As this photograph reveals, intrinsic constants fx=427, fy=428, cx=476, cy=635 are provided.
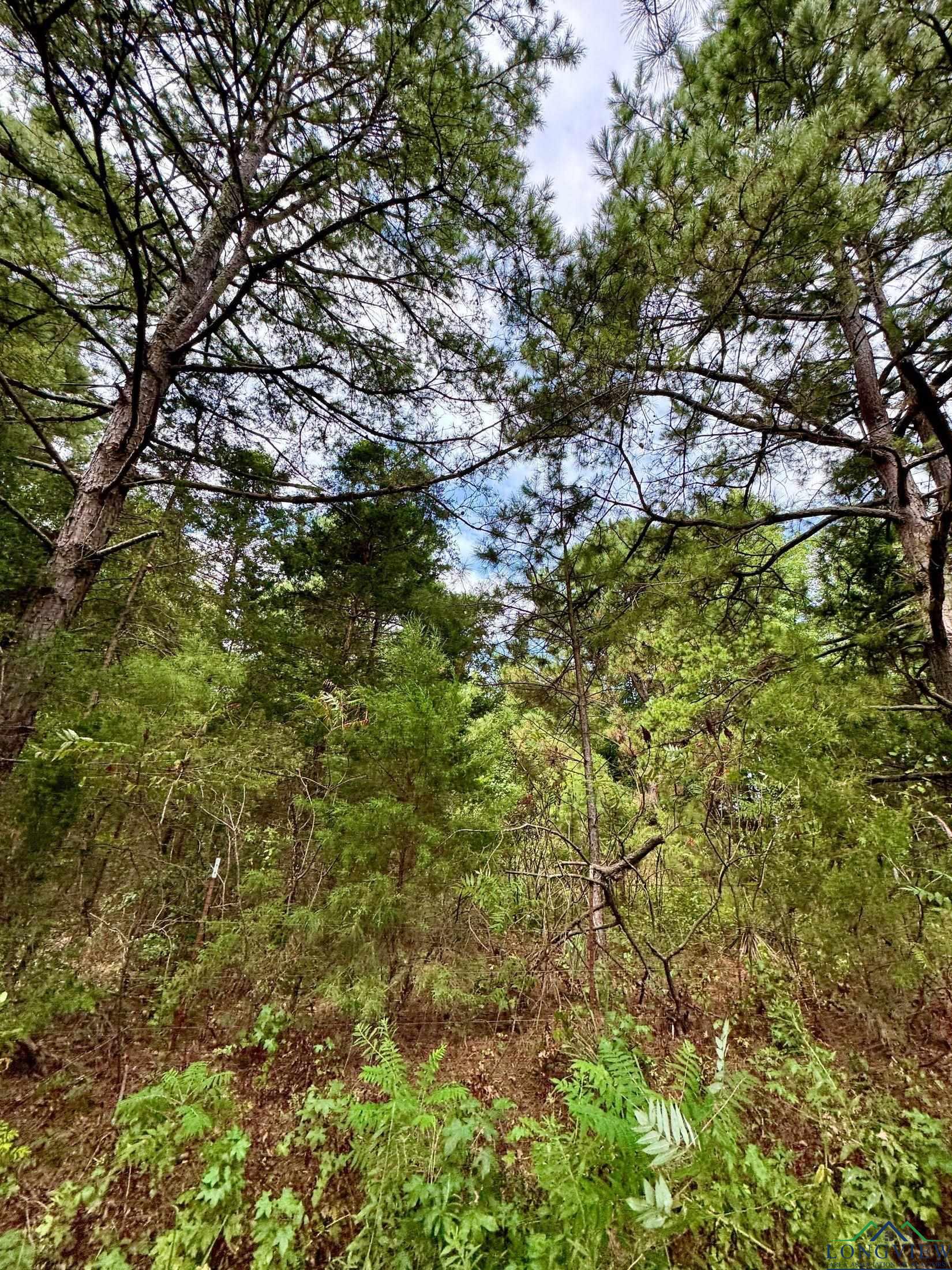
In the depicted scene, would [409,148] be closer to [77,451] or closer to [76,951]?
[76,951]

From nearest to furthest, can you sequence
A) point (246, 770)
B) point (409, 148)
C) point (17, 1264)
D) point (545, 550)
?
point (17, 1264) → point (409, 148) → point (246, 770) → point (545, 550)

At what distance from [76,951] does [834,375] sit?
7.66 metres

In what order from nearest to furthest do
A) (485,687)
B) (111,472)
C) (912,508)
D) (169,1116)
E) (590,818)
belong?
(169,1116), (111,472), (912,508), (590,818), (485,687)

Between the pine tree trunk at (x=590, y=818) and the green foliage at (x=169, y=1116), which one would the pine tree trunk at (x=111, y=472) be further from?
the pine tree trunk at (x=590, y=818)

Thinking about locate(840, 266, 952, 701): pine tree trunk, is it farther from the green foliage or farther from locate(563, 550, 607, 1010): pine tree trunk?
the green foliage

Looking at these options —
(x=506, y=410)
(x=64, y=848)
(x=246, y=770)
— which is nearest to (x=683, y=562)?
(x=506, y=410)

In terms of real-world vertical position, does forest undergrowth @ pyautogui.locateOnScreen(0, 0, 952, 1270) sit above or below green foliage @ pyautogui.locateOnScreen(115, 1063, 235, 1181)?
above

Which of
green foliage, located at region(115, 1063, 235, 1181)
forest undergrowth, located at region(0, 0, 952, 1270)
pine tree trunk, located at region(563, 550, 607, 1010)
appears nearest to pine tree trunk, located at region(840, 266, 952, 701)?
forest undergrowth, located at region(0, 0, 952, 1270)

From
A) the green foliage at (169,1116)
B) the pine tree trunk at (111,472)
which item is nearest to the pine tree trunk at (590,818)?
the green foliage at (169,1116)

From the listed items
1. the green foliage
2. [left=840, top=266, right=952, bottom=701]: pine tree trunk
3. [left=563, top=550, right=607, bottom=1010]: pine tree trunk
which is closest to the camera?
the green foliage

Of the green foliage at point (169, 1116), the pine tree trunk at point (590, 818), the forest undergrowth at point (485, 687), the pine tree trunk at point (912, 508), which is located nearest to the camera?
the forest undergrowth at point (485, 687)

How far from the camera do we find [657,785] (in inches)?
189

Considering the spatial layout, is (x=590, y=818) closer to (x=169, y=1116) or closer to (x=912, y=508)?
(x=169, y=1116)

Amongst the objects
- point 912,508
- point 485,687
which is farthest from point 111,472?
point 912,508
